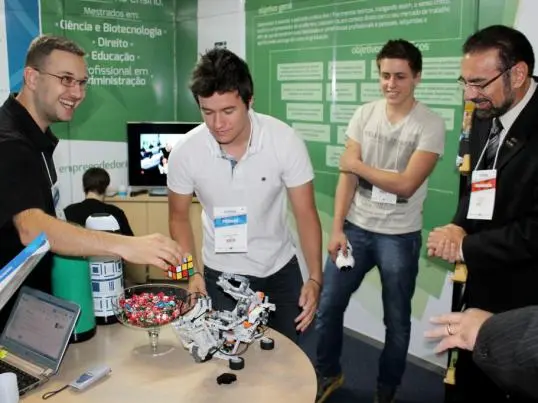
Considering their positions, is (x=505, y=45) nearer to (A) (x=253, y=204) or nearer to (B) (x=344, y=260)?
(A) (x=253, y=204)

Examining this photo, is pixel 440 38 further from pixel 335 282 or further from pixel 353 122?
pixel 335 282

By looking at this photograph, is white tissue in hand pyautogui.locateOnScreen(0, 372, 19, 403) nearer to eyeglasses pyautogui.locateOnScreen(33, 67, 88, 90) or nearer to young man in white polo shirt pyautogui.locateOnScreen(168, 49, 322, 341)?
young man in white polo shirt pyautogui.locateOnScreen(168, 49, 322, 341)

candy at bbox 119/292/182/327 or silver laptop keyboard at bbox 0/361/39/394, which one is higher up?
candy at bbox 119/292/182/327

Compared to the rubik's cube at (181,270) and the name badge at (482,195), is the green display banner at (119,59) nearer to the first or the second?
the rubik's cube at (181,270)

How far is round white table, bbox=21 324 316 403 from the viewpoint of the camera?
1530 mm

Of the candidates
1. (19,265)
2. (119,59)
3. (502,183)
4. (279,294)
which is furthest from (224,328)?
(119,59)

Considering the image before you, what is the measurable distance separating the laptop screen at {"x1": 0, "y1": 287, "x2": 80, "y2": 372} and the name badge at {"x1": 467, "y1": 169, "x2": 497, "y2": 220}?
1553mm

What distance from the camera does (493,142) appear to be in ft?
7.59

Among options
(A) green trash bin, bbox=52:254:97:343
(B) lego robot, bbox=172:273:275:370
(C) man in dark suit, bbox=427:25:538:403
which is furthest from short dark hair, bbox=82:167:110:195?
(C) man in dark suit, bbox=427:25:538:403

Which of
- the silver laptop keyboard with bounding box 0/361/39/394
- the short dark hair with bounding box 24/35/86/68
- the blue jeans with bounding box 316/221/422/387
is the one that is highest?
the short dark hair with bounding box 24/35/86/68

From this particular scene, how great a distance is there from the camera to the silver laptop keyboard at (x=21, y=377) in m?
1.56

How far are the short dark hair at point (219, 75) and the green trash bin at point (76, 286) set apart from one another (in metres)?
0.75

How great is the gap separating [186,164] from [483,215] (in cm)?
121

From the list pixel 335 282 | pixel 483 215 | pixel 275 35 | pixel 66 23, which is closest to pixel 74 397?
pixel 483 215
